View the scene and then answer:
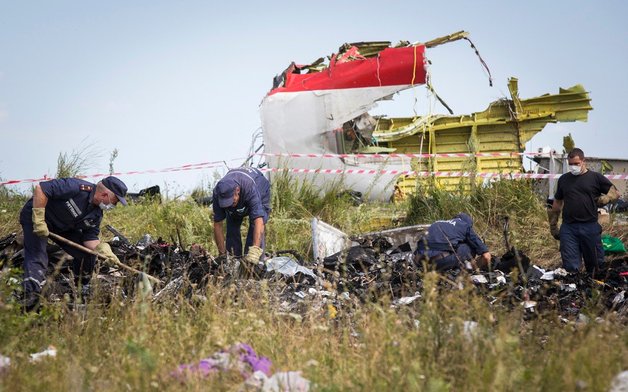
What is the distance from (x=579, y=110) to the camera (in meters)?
15.2

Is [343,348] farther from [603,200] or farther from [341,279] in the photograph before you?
[603,200]

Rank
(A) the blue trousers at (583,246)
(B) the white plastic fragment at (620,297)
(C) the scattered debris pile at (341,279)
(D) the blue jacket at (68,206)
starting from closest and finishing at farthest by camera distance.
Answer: (C) the scattered debris pile at (341,279) < (B) the white plastic fragment at (620,297) < (D) the blue jacket at (68,206) < (A) the blue trousers at (583,246)

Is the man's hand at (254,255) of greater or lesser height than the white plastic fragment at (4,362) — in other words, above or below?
below

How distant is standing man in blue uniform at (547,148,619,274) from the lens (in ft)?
27.1

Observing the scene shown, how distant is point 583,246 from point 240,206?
4.05m

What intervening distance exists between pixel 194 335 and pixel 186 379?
787 millimetres

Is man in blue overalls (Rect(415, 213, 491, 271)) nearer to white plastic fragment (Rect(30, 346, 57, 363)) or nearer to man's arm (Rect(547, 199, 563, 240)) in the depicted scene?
man's arm (Rect(547, 199, 563, 240))

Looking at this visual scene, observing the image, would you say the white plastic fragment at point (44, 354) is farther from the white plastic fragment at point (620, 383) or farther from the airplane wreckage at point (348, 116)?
the airplane wreckage at point (348, 116)

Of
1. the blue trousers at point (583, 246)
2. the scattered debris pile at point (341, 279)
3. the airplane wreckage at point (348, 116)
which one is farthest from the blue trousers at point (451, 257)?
the airplane wreckage at point (348, 116)

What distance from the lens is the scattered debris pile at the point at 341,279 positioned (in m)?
5.96

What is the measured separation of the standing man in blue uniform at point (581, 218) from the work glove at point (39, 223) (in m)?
5.71

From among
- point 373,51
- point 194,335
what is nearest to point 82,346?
point 194,335

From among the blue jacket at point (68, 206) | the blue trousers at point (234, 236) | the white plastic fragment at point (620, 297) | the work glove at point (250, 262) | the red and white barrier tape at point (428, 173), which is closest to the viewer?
the white plastic fragment at point (620, 297)

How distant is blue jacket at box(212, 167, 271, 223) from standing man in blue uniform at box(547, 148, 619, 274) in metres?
3.56
